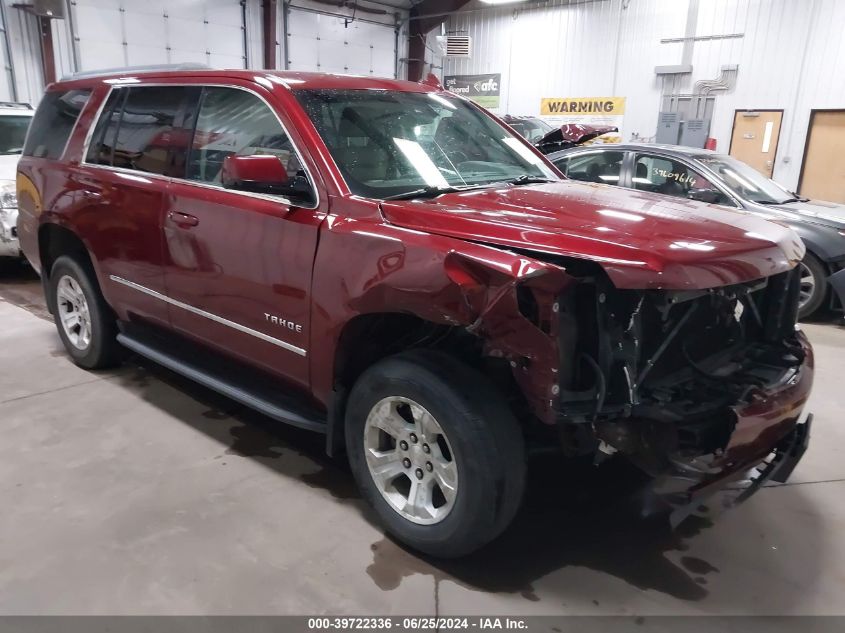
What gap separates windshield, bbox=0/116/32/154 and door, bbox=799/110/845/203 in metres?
13.2

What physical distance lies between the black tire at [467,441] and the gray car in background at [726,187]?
431cm

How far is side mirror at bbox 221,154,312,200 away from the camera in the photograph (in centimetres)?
249

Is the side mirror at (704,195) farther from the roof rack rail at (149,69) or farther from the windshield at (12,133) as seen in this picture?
the windshield at (12,133)

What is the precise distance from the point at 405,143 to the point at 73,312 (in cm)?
279

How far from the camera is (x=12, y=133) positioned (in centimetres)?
750

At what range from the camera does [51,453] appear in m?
3.24

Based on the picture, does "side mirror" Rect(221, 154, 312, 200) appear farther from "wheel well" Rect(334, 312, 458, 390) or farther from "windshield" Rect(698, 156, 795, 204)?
"windshield" Rect(698, 156, 795, 204)

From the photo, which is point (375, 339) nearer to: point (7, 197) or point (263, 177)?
point (263, 177)

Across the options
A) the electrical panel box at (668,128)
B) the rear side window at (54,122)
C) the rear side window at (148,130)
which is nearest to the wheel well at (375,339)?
the rear side window at (148,130)

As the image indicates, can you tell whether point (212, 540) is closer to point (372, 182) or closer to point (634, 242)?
point (372, 182)

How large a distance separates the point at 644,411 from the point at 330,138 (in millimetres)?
1685

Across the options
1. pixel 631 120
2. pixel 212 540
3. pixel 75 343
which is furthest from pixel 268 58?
pixel 212 540

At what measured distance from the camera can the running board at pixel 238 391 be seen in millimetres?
2779

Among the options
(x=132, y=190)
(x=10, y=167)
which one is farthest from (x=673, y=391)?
(x=10, y=167)
